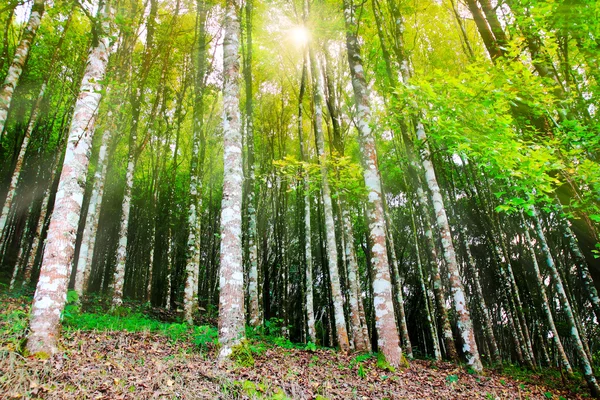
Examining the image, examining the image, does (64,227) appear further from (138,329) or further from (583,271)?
(583,271)

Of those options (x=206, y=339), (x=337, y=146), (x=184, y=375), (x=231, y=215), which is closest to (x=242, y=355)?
(x=184, y=375)

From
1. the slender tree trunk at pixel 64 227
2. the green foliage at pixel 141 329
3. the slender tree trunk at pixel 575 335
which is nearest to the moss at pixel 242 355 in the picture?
the green foliage at pixel 141 329

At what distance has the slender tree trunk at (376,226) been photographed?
23.1 ft

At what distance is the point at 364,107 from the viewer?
28.9 feet

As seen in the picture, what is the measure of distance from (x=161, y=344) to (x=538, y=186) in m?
9.98

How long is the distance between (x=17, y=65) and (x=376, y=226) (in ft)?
35.6

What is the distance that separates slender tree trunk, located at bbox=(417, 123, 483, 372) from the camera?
8.56 metres

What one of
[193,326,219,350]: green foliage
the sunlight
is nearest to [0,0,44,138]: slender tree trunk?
[193,326,219,350]: green foliage

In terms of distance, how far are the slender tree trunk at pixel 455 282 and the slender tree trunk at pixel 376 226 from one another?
85.4 inches

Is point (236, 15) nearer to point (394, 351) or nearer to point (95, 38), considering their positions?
point (95, 38)

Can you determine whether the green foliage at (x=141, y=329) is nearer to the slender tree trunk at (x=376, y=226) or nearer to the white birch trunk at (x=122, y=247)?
the white birch trunk at (x=122, y=247)

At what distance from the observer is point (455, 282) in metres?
9.13

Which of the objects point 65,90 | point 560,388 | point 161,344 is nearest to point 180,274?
point 65,90

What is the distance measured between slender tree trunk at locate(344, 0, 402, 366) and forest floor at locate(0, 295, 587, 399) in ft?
2.11
